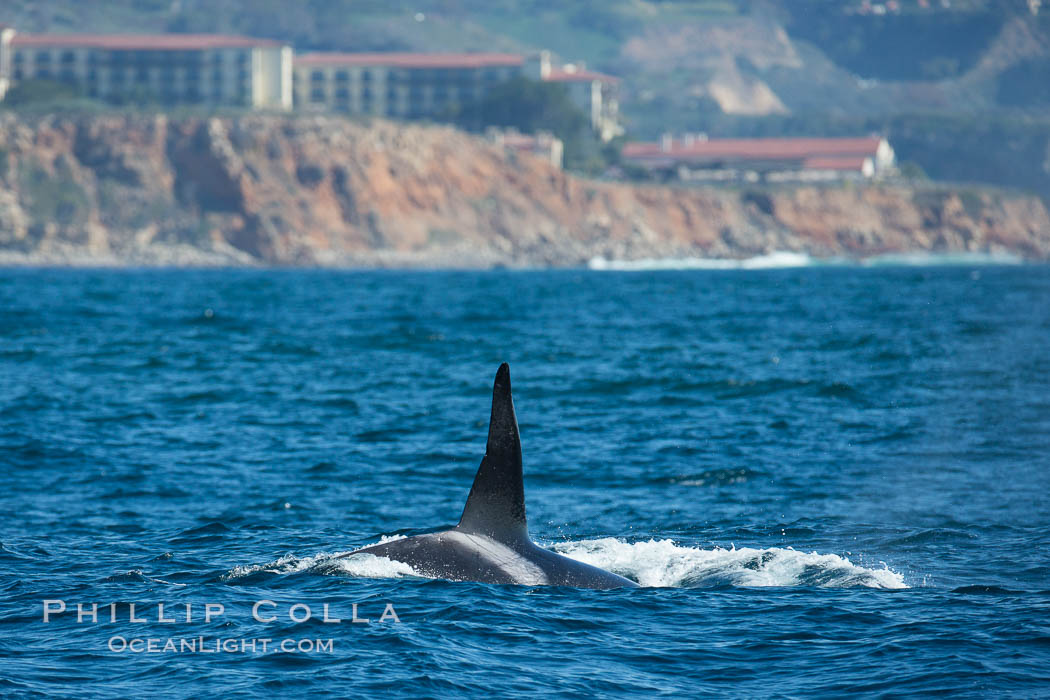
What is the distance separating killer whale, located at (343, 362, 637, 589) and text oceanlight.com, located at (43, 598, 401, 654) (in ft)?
3.13

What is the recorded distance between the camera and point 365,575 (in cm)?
1538

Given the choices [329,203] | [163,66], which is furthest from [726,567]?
[163,66]

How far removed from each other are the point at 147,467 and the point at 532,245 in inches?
5653

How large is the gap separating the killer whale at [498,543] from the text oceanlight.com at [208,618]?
0.95 m

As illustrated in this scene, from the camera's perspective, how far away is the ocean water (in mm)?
12664

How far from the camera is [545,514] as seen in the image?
20.5m

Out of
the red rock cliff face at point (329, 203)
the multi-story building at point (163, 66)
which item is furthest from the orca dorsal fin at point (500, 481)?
the multi-story building at point (163, 66)

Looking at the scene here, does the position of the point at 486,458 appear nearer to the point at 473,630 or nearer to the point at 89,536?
the point at 473,630

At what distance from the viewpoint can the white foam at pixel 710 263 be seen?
166 m

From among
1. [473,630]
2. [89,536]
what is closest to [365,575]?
[473,630]

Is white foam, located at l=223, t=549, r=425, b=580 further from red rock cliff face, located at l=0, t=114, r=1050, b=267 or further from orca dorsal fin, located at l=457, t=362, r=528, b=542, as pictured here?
red rock cliff face, located at l=0, t=114, r=1050, b=267

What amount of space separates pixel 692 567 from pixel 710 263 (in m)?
158

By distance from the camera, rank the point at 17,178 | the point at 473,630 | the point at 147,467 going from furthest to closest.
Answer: the point at 17,178 → the point at 147,467 → the point at 473,630

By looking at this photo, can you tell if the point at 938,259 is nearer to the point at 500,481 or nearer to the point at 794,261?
the point at 794,261
